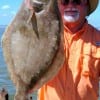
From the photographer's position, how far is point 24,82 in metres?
4.31

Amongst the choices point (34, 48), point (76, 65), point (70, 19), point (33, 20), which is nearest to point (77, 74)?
point (76, 65)

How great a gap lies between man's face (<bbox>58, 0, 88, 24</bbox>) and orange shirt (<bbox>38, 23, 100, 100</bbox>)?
0.21 meters

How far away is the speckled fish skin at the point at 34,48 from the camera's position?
431cm

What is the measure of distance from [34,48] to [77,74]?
1.04 meters

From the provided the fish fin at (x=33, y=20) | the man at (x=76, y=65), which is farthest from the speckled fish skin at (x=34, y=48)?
the man at (x=76, y=65)

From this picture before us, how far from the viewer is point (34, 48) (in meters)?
4.43

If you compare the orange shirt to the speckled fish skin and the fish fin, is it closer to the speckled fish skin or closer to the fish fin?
the speckled fish skin

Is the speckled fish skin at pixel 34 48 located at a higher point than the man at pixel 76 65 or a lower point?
higher

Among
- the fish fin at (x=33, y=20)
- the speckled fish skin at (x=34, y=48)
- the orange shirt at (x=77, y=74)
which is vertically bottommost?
the orange shirt at (x=77, y=74)

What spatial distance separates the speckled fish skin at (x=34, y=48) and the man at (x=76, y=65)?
0.91m

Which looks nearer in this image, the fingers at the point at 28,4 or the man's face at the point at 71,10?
the fingers at the point at 28,4

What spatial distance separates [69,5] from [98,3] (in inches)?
19.3

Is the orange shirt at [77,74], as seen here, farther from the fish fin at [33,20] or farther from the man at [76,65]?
the fish fin at [33,20]

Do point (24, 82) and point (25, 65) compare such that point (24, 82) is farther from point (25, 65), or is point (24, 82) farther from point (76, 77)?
point (76, 77)
